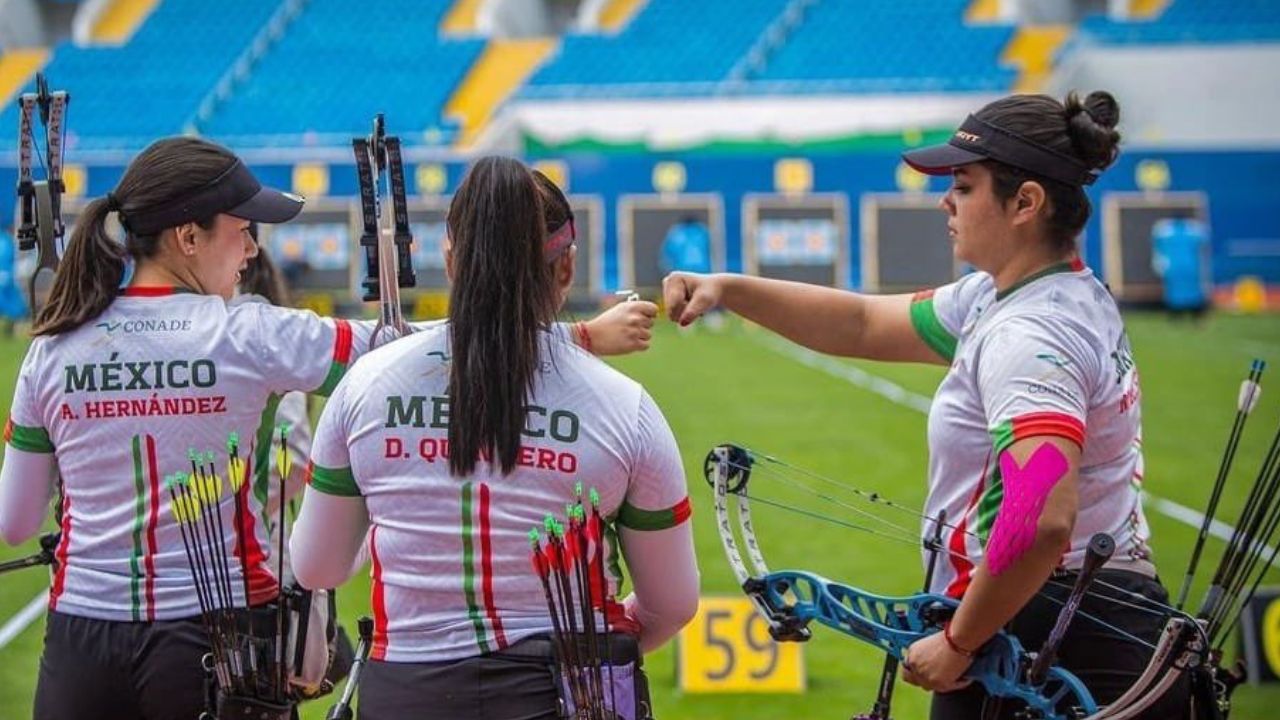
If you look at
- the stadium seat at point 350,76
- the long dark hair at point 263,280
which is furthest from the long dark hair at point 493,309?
the stadium seat at point 350,76

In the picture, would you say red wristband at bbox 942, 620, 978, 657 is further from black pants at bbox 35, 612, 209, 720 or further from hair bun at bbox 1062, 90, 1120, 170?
black pants at bbox 35, 612, 209, 720

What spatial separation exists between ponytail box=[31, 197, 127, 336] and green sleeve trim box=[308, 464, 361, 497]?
619 mm

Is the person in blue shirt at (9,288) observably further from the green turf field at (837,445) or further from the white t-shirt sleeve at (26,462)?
the white t-shirt sleeve at (26,462)

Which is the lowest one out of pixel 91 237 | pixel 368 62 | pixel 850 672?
pixel 850 672

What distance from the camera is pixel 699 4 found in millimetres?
30844

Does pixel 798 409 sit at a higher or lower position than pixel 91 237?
lower

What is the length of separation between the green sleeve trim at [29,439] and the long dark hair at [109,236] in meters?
0.16

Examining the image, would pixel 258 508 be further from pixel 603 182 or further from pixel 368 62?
pixel 368 62

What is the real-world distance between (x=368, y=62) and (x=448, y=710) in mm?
28825

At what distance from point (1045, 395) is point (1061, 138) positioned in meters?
0.42

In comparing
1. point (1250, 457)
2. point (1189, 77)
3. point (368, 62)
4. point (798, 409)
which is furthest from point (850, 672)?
point (368, 62)

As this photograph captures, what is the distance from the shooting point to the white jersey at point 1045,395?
2592 millimetres

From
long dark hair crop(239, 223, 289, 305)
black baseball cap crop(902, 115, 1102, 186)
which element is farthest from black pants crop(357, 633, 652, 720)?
long dark hair crop(239, 223, 289, 305)

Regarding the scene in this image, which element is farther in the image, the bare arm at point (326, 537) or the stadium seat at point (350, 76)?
the stadium seat at point (350, 76)
